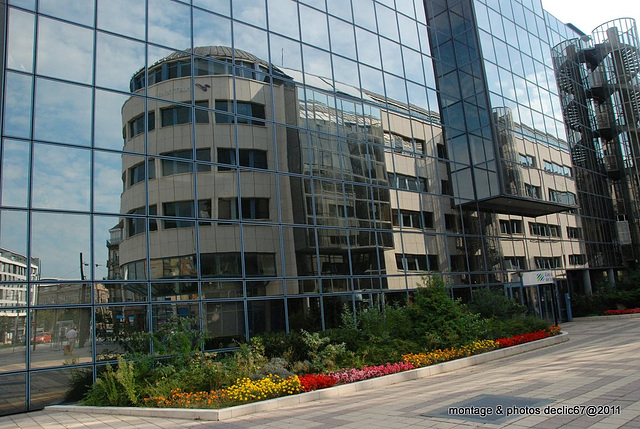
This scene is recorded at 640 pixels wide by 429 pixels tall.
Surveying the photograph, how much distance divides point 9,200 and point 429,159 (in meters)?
20.3

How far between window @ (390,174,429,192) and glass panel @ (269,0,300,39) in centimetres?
843

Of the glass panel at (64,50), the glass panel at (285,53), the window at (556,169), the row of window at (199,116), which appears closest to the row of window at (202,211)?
the row of window at (199,116)

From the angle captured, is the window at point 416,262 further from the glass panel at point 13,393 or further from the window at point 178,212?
the glass panel at point 13,393

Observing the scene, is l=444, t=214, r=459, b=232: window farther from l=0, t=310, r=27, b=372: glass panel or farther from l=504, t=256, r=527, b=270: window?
l=0, t=310, r=27, b=372: glass panel

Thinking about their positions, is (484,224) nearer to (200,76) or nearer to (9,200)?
(200,76)

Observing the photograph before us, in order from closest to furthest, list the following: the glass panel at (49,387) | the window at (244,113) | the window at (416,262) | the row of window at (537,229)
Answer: the glass panel at (49,387) → the window at (244,113) → the window at (416,262) → the row of window at (537,229)

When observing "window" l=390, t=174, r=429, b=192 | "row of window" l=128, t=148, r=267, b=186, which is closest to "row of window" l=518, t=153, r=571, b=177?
"window" l=390, t=174, r=429, b=192

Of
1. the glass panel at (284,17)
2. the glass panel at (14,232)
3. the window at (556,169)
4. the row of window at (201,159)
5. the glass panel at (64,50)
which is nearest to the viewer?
the glass panel at (14,232)

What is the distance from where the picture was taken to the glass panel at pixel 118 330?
14.6 meters

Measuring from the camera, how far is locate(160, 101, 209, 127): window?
703 inches

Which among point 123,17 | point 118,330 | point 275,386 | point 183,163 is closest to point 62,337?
point 118,330

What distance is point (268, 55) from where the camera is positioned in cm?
2134

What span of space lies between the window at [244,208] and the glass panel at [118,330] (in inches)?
184

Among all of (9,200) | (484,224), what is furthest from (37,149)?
(484,224)
